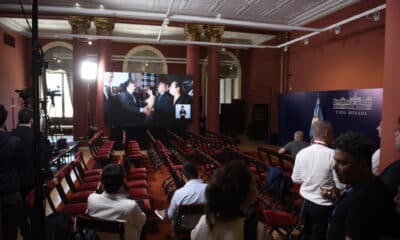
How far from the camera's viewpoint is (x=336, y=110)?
7.34 meters

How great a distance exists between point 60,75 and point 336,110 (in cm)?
1108

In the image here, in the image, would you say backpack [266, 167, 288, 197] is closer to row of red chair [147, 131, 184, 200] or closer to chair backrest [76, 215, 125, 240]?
row of red chair [147, 131, 184, 200]

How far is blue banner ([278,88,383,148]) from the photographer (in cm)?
626

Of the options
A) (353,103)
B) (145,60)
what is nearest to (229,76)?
(145,60)

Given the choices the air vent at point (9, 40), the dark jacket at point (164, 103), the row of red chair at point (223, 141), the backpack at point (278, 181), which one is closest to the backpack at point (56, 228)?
the backpack at point (278, 181)

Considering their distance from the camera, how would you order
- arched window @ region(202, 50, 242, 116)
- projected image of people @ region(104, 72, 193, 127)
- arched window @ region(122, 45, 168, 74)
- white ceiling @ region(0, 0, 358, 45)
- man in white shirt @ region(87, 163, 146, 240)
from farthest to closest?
arched window @ region(202, 50, 242, 116) → arched window @ region(122, 45, 168, 74) → projected image of people @ region(104, 72, 193, 127) → white ceiling @ region(0, 0, 358, 45) → man in white shirt @ region(87, 163, 146, 240)

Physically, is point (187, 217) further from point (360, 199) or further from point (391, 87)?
point (391, 87)

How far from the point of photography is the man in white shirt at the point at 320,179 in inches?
96.9

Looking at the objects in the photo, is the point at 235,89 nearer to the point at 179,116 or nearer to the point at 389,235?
the point at 179,116

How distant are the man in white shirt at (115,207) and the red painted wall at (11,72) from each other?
901cm

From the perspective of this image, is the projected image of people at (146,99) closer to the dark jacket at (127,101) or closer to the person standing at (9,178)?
the dark jacket at (127,101)

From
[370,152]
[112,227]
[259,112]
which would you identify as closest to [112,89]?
[259,112]

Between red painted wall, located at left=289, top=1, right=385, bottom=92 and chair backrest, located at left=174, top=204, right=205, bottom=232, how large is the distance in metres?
6.08

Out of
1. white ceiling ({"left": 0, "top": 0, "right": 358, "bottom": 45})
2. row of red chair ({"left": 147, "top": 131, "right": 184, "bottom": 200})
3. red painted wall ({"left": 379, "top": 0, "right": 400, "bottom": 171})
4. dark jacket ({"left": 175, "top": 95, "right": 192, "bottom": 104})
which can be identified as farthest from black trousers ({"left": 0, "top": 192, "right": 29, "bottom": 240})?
dark jacket ({"left": 175, "top": 95, "right": 192, "bottom": 104})
